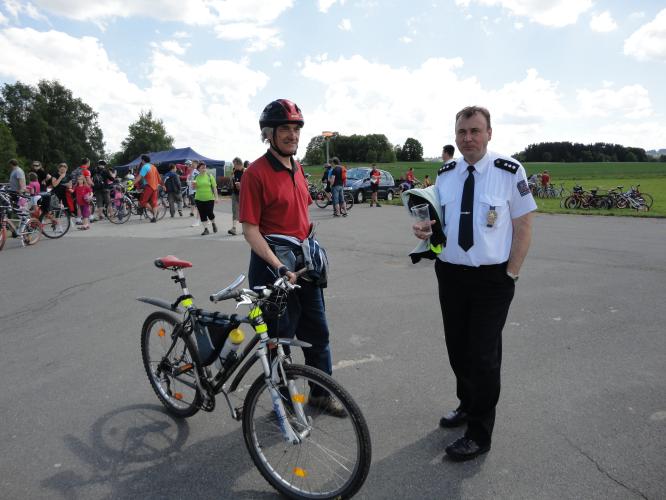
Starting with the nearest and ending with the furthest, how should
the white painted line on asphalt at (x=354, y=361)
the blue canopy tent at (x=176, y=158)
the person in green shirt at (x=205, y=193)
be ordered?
the white painted line on asphalt at (x=354, y=361)
the person in green shirt at (x=205, y=193)
the blue canopy tent at (x=176, y=158)

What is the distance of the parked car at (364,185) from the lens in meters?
22.5

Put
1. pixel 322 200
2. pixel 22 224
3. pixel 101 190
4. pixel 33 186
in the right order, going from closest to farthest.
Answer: pixel 22 224
pixel 33 186
pixel 101 190
pixel 322 200

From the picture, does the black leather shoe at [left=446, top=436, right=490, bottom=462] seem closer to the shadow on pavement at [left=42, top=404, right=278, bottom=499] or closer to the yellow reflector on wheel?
the yellow reflector on wheel

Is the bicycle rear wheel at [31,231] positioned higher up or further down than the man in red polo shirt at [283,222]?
further down

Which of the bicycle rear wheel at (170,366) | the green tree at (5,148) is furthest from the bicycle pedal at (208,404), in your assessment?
the green tree at (5,148)

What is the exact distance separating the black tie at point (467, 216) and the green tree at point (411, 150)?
11867cm

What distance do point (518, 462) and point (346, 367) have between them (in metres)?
1.66

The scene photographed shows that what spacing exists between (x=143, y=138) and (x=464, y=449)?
8599 cm

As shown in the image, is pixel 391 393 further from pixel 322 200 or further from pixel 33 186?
pixel 322 200

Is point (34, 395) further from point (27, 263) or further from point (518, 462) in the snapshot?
point (27, 263)

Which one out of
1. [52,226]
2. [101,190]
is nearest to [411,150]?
[101,190]

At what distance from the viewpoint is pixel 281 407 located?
2512mm

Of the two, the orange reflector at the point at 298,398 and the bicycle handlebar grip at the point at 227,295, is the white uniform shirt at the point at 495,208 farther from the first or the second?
the bicycle handlebar grip at the point at 227,295

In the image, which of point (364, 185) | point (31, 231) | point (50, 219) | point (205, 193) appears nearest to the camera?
point (31, 231)
